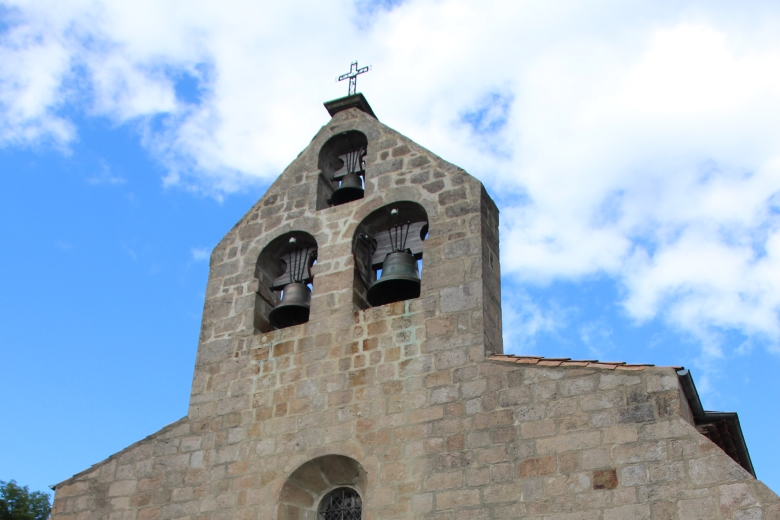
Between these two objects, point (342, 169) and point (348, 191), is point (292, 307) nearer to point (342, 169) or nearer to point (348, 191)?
point (348, 191)

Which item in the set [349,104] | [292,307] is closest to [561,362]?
[292,307]

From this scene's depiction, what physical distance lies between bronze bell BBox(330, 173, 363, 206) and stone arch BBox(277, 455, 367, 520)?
3523 mm

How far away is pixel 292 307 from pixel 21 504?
840 cm

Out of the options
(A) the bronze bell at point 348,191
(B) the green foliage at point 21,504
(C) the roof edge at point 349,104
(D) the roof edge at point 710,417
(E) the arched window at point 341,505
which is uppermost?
(C) the roof edge at point 349,104

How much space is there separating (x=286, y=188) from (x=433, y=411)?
A: 3.92 meters

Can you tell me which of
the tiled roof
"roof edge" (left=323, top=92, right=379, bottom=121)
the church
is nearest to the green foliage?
the church

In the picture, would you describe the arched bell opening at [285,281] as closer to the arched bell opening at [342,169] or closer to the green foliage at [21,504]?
the arched bell opening at [342,169]

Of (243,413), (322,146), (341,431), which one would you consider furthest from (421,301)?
(322,146)

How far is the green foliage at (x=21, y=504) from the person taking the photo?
52.4 feet

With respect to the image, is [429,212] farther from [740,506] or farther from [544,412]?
[740,506]

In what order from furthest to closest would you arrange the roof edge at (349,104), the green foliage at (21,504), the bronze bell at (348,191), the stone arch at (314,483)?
the green foliage at (21,504) → the roof edge at (349,104) → the bronze bell at (348,191) → the stone arch at (314,483)

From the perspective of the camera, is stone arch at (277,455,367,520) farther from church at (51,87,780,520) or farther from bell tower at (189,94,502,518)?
bell tower at (189,94,502,518)

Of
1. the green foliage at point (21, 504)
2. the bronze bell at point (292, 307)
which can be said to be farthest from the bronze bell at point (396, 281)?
the green foliage at point (21, 504)

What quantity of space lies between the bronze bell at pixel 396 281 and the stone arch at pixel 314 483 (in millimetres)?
1911
